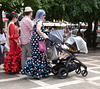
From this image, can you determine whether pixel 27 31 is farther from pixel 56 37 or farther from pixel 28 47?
pixel 56 37

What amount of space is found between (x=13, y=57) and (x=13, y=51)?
0.21 m

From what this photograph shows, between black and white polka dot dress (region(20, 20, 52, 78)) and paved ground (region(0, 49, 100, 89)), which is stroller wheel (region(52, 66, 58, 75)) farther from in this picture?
black and white polka dot dress (region(20, 20, 52, 78))

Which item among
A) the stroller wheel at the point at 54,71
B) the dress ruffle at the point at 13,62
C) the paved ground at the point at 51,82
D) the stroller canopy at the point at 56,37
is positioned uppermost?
the stroller canopy at the point at 56,37

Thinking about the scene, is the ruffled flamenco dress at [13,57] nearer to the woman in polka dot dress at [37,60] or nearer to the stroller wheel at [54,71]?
the woman in polka dot dress at [37,60]

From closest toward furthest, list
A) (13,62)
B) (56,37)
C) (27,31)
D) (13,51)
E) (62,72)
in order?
(56,37) → (62,72) → (27,31) → (13,62) → (13,51)

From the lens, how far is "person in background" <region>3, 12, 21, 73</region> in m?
6.75

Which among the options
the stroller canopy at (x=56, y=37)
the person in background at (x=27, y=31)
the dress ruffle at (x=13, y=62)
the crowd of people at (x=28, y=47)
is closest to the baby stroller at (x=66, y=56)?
the stroller canopy at (x=56, y=37)

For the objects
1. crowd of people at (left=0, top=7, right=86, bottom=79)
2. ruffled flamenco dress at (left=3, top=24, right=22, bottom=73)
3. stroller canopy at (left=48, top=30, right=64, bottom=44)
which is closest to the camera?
stroller canopy at (left=48, top=30, right=64, bottom=44)

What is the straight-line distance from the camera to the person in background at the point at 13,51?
675 cm

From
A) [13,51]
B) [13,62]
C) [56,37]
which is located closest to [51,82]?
[56,37]

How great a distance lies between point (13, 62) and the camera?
676 cm

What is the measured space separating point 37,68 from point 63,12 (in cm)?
782

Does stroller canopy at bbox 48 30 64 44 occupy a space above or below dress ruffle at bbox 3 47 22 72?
above

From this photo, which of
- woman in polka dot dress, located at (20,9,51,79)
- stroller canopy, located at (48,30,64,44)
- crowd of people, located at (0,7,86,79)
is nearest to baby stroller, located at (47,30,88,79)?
stroller canopy, located at (48,30,64,44)
